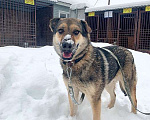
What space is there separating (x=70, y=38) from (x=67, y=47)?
0.15 metres

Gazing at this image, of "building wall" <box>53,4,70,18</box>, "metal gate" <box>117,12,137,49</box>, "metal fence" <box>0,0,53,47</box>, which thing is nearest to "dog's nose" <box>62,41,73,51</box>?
"metal fence" <box>0,0,53,47</box>

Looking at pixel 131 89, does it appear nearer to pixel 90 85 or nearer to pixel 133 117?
pixel 133 117

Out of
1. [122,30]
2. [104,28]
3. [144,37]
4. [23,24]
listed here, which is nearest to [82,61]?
[144,37]

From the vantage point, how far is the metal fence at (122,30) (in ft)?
27.2

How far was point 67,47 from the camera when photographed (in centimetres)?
184

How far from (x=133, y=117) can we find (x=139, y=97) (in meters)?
0.86

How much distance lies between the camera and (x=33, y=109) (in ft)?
7.89

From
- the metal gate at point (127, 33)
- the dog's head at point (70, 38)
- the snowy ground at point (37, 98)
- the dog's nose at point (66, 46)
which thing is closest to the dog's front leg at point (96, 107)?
the snowy ground at point (37, 98)

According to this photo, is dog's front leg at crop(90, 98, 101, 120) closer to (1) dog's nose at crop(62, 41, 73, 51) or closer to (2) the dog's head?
(2) the dog's head

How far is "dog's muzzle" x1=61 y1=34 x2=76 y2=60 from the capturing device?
Result: 6.01 ft

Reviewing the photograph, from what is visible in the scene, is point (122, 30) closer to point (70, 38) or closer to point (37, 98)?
point (37, 98)

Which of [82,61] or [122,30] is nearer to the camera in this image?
[82,61]

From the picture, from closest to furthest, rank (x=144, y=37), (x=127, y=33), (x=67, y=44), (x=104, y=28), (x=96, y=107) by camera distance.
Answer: (x=67, y=44) → (x=96, y=107) → (x=144, y=37) → (x=127, y=33) → (x=104, y=28)

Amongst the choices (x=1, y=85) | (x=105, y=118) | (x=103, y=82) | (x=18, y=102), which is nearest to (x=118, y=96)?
(x=105, y=118)
